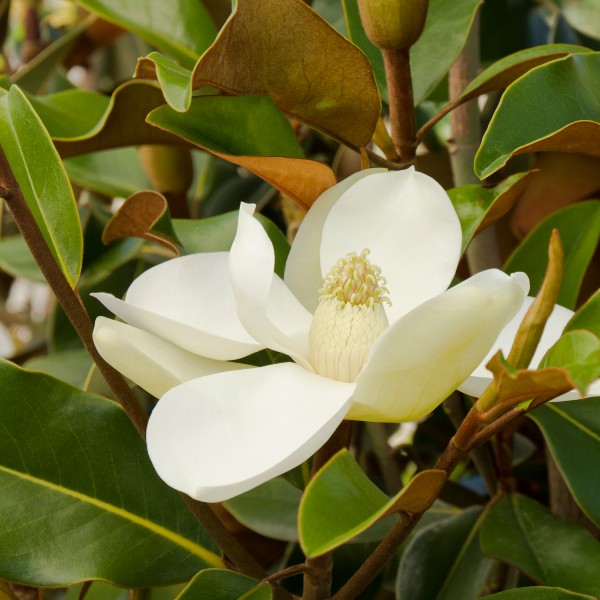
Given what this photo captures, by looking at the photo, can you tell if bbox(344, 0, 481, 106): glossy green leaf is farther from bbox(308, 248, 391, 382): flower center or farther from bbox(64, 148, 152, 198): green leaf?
bbox(64, 148, 152, 198): green leaf

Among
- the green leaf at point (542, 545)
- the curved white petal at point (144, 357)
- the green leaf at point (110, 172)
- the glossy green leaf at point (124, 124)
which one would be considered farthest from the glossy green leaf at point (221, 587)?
the green leaf at point (110, 172)

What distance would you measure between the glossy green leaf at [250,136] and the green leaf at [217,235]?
0.24 feet

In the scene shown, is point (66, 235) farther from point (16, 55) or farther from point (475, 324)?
point (16, 55)

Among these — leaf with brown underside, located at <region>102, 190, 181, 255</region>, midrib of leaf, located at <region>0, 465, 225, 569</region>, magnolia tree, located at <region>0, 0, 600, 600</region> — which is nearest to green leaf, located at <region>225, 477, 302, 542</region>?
magnolia tree, located at <region>0, 0, 600, 600</region>

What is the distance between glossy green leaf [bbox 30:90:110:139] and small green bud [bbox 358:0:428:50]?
0.30 metres

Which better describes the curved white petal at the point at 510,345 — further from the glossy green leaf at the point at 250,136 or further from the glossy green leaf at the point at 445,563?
the glossy green leaf at the point at 445,563

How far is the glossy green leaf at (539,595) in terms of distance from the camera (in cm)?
50

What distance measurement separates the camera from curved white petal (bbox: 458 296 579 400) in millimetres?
478

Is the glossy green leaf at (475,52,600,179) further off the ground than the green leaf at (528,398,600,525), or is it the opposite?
the glossy green leaf at (475,52,600,179)

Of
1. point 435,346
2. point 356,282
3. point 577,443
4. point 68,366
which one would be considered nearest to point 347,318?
point 356,282

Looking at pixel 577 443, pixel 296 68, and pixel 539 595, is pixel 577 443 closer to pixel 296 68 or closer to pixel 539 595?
pixel 539 595

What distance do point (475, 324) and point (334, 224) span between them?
0.16 m

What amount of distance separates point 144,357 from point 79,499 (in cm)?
14

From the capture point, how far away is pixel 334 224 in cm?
55
